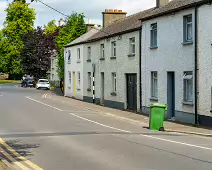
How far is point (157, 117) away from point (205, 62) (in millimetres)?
3542

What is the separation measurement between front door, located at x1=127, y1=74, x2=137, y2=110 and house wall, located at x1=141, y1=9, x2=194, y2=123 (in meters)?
1.54

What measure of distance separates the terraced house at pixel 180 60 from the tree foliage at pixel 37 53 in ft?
163

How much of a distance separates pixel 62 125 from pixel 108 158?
27.9 feet

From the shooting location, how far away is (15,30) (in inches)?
3398

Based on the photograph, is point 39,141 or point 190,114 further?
point 190,114

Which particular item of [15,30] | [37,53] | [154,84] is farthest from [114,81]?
[15,30]

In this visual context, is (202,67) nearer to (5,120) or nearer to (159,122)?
(159,122)

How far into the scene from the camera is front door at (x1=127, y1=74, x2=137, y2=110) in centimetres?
2814

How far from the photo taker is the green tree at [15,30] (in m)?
85.4

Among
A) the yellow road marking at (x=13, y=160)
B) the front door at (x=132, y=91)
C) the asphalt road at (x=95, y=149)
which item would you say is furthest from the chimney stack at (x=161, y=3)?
the yellow road marking at (x=13, y=160)

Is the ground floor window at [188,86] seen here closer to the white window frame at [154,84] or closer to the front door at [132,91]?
the white window frame at [154,84]

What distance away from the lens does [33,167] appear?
9367 millimetres

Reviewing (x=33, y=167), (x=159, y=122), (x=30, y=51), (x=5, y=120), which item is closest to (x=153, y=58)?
(x=159, y=122)

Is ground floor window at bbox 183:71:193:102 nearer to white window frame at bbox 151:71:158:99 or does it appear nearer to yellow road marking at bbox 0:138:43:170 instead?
white window frame at bbox 151:71:158:99
